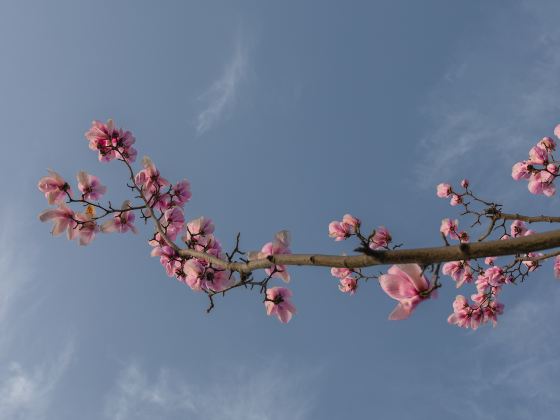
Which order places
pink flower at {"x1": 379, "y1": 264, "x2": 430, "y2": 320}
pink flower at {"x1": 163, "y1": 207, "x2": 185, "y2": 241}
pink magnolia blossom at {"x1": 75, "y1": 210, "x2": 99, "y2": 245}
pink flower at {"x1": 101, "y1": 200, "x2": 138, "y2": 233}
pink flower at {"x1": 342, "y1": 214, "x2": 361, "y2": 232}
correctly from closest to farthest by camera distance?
pink flower at {"x1": 379, "y1": 264, "x2": 430, "y2": 320} < pink magnolia blossom at {"x1": 75, "y1": 210, "x2": 99, "y2": 245} < pink flower at {"x1": 101, "y1": 200, "x2": 138, "y2": 233} < pink flower at {"x1": 163, "y1": 207, "x2": 185, "y2": 241} < pink flower at {"x1": 342, "y1": 214, "x2": 361, "y2": 232}

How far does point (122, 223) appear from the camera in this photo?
5.95 meters

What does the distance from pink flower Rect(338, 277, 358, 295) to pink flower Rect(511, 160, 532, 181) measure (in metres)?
3.24

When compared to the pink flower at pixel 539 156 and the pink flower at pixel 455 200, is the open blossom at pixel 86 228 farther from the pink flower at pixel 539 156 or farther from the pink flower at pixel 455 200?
the pink flower at pixel 455 200

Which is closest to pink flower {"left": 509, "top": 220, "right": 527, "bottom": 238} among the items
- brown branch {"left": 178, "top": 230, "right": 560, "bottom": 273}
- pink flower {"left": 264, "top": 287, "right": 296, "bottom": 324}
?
pink flower {"left": 264, "top": 287, "right": 296, "bottom": 324}

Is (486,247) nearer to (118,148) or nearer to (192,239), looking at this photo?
(192,239)

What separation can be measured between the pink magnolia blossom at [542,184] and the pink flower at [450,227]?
4.30 feet

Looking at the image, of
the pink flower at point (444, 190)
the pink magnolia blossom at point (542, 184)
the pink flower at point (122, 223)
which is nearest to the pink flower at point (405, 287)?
the pink flower at point (122, 223)

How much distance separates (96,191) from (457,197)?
25.0ft

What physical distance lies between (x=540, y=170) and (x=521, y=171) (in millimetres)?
287

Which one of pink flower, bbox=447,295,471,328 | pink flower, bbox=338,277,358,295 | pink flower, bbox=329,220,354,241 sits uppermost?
pink flower, bbox=338,277,358,295

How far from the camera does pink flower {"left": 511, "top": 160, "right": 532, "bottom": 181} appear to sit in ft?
25.5

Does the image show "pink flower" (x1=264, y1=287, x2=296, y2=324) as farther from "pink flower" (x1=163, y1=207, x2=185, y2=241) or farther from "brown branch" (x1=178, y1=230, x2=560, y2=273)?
"brown branch" (x1=178, y1=230, x2=560, y2=273)

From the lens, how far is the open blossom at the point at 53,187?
5.30m

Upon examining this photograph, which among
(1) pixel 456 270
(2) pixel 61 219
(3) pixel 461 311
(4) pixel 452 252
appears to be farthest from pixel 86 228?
(1) pixel 456 270
